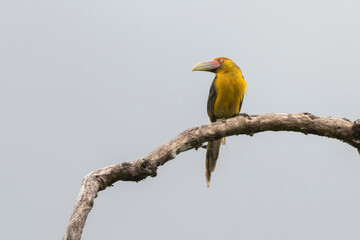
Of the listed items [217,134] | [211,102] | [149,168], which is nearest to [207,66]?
[211,102]

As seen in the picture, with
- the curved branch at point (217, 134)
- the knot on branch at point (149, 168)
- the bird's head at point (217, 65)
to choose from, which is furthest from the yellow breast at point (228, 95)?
the knot on branch at point (149, 168)

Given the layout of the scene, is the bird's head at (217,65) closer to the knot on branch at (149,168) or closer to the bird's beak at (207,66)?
the bird's beak at (207,66)

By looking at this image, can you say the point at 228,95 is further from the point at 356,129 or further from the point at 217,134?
the point at 356,129

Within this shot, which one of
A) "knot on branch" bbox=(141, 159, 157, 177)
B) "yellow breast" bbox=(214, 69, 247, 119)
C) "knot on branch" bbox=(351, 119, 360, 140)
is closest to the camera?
"knot on branch" bbox=(141, 159, 157, 177)

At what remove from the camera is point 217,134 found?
612 centimetres

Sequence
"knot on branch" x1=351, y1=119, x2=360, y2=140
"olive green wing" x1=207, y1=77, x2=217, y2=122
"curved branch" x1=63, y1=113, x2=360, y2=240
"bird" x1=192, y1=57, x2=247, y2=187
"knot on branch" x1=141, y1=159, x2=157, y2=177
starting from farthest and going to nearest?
"olive green wing" x1=207, y1=77, x2=217, y2=122 < "bird" x1=192, y1=57, x2=247, y2=187 < "knot on branch" x1=351, y1=119, x2=360, y2=140 < "knot on branch" x1=141, y1=159, x2=157, y2=177 < "curved branch" x1=63, y1=113, x2=360, y2=240

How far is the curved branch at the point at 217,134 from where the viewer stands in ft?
15.5

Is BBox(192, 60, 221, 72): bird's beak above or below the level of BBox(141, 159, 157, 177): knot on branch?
above

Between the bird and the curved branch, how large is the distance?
5.02ft


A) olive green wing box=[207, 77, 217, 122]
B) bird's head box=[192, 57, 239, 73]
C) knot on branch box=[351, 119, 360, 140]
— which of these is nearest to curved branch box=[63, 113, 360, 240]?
knot on branch box=[351, 119, 360, 140]

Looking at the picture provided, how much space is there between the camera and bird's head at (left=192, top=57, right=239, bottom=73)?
851 cm

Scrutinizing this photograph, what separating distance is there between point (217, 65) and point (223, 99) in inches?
31.6

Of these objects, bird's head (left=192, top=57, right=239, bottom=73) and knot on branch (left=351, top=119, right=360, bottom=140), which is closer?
knot on branch (left=351, top=119, right=360, bottom=140)

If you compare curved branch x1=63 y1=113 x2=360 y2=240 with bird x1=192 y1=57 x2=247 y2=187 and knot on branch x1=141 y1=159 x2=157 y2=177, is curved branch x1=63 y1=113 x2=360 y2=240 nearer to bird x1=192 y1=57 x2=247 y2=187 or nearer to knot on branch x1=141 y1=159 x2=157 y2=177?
knot on branch x1=141 y1=159 x2=157 y2=177
